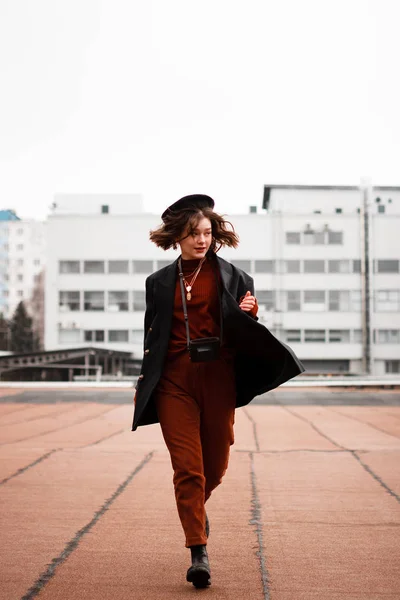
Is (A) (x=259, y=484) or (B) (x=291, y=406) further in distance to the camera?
(B) (x=291, y=406)

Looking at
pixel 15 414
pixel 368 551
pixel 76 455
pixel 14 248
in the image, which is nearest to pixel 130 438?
pixel 76 455

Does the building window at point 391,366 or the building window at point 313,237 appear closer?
the building window at point 391,366

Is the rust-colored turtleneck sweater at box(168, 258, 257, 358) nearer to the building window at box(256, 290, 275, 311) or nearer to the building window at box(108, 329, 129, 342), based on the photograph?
the building window at box(108, 329, 129, 342)

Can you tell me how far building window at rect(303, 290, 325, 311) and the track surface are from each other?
170 ft

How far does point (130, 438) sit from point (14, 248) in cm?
11658

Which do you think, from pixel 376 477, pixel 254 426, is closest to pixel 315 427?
pixel 254 426

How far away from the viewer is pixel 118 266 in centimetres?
6281

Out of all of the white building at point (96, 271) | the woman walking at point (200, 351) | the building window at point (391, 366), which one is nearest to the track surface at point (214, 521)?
the woman walking at point (200, 351)

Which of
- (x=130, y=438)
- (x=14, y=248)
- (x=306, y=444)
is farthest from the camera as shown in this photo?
(x=14, y=248)

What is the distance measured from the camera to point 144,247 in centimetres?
6231

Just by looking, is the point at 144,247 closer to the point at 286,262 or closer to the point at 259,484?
the point at 286,262

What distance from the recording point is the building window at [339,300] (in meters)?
61.5

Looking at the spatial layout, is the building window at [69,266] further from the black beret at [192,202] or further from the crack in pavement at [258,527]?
the black beret at [192,202]

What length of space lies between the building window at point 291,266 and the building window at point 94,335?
1332 cm
